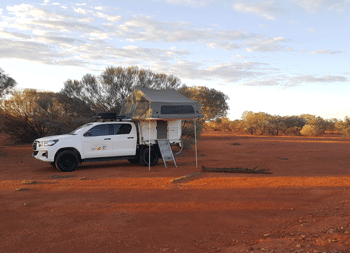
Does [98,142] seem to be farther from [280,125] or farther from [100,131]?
[280,125]

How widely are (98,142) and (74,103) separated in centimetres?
1220

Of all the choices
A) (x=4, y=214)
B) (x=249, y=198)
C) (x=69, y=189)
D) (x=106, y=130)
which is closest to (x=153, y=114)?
(x=106, y=130)

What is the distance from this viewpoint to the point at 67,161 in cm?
1169

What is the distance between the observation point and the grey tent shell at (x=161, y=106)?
38.7 ft

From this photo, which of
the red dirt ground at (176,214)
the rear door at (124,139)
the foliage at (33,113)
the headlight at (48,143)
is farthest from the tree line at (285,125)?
the headlight at (48,143)

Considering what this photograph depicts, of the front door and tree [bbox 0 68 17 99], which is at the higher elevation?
tree [bbox 0 68 17 99]

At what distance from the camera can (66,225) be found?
18.1 feet

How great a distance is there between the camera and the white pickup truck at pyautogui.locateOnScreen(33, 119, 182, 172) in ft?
37.7

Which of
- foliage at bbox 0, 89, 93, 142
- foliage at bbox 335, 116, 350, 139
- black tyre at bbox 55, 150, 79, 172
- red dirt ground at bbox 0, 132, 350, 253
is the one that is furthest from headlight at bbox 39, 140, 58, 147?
foliage at bbox 335, 116, 350, 139

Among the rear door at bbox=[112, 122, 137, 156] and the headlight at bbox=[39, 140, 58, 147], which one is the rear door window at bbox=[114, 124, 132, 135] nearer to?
the rear door at bbox=[112, 122, 137, 156]

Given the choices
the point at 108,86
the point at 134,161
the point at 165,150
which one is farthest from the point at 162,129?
the point at 108,86

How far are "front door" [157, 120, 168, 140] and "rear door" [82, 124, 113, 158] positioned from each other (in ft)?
6.77

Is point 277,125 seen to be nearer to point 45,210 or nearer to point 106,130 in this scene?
point 106,130

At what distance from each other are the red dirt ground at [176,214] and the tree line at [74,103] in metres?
12.8
